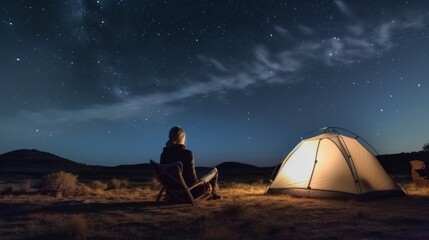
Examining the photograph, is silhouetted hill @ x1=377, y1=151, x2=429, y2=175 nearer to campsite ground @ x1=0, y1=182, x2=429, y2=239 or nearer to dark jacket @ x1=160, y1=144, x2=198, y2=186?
campsite ground @ x1=0, y1=182, x2=429, y2=239

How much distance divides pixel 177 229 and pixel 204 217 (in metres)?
1.09

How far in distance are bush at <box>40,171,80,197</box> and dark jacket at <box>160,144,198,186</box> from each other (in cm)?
510

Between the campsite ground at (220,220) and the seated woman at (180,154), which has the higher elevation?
the seated woman at (180,154)

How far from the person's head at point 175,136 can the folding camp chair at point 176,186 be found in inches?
29.2

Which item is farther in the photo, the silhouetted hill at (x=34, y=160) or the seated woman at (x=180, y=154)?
the silhouetted hill at (x=34, y=160)

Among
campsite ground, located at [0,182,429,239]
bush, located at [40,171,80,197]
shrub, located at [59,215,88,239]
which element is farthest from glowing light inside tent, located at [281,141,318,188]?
shrub, located at [59,215,88,239]

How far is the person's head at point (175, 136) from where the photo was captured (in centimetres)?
1063

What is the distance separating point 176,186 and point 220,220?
2.84 metres

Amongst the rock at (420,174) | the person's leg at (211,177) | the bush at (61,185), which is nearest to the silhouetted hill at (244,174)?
the rock at (420,174)

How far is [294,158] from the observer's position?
1312 cm

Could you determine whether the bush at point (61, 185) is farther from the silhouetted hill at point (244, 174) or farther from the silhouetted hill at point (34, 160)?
the silhouetted hill at point (34, 160)

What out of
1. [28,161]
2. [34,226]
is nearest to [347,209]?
[34,226]

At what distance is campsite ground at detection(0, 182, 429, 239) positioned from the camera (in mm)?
6668

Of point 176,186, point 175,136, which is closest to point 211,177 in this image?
point 176,186
